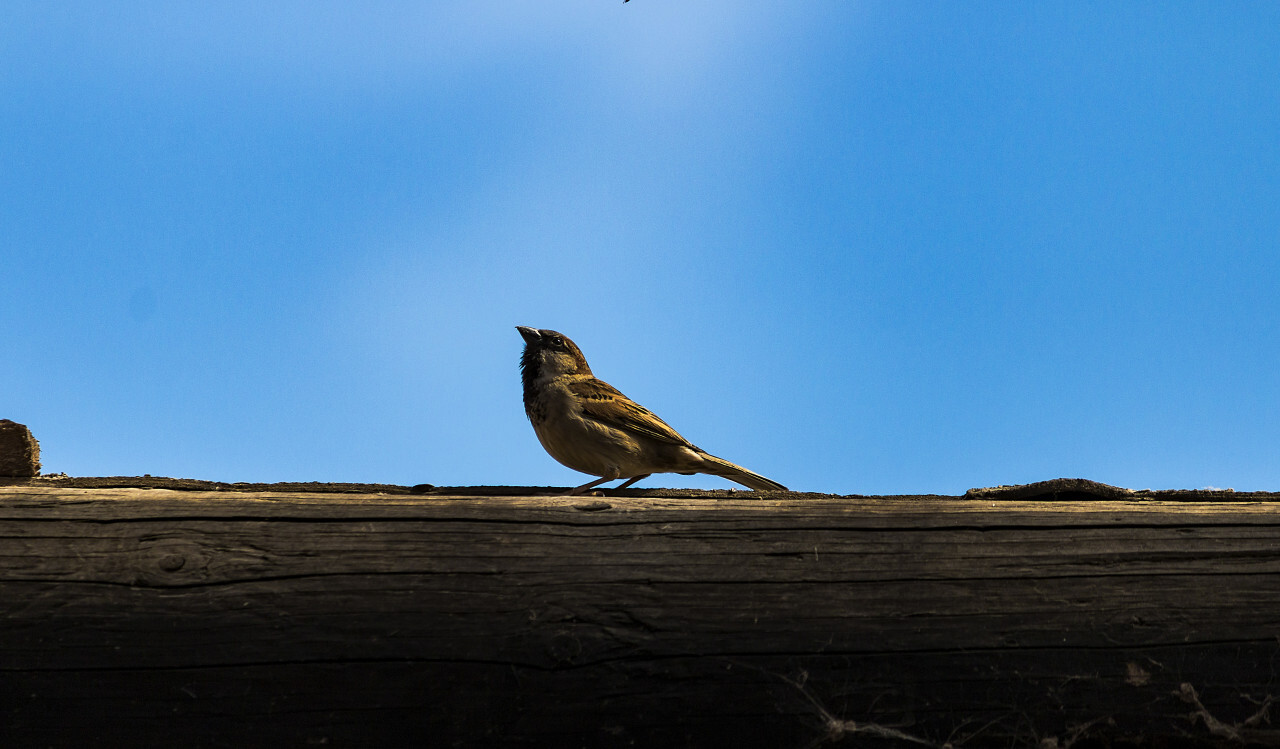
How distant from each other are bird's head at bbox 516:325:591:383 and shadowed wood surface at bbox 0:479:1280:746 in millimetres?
3551

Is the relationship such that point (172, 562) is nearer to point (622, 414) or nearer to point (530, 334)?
point (622, 414)

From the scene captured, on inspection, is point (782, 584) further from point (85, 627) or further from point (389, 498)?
point (85, 627)

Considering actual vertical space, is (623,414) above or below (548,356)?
below

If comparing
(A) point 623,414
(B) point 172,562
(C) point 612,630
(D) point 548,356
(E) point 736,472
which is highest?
(D) point 548,356

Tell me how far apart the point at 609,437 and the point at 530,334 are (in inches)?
→ 46.8

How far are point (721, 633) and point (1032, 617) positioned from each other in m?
0.65

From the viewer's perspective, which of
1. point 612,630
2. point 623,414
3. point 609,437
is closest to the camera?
point 612,630

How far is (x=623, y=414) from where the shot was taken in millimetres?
5070

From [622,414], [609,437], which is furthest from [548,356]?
[609,437]

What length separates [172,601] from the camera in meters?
1.86

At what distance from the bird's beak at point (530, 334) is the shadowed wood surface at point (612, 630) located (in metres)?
3.78

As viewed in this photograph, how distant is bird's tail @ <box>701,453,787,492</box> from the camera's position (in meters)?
5.02

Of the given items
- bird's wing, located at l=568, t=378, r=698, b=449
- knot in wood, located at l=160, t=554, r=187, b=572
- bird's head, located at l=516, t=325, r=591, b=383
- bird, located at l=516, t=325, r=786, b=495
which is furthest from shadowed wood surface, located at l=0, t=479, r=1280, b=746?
bird's head, located at l=516, t=325, r=591, b=383

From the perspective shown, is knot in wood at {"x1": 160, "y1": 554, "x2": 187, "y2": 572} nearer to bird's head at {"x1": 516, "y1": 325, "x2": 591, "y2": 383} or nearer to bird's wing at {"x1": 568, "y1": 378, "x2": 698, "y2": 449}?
bird's wing at {"x1": 568, "y1": 378, "x2": 698, "y2": 449}
